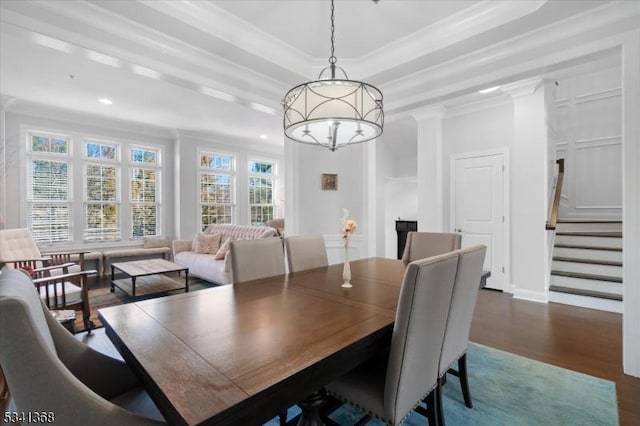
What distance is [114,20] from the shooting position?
2.18m

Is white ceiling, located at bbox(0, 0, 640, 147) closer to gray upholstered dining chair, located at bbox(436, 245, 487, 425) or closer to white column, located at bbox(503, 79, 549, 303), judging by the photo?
white column, located at bbox(503, 79, 549, 303)

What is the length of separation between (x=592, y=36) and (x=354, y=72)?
6.43 ft

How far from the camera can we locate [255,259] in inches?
88.0

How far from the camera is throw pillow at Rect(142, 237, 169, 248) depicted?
612 centimetres

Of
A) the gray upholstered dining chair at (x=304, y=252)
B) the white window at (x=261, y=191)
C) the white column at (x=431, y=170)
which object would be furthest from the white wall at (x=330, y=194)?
the white window at (x=261, y=191)

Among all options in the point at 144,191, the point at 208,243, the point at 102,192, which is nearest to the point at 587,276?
the point at 208,243

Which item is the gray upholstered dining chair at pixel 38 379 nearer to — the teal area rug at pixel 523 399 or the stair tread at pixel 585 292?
the teal area rug at pixel 523 399

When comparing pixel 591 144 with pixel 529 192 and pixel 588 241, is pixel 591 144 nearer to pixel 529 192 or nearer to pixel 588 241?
pixel 588 241

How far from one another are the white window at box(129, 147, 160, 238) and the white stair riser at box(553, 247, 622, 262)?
7228mm

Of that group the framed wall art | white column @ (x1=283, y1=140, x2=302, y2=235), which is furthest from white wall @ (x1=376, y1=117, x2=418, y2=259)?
white column @ (x1=283, y1=140, x2=302, y2=235)

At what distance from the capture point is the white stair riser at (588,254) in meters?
3.96

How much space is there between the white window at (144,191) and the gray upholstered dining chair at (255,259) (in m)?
5.03

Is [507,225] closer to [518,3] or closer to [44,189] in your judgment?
[518,3]

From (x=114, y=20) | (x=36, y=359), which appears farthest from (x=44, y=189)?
(x=36, y=359)
